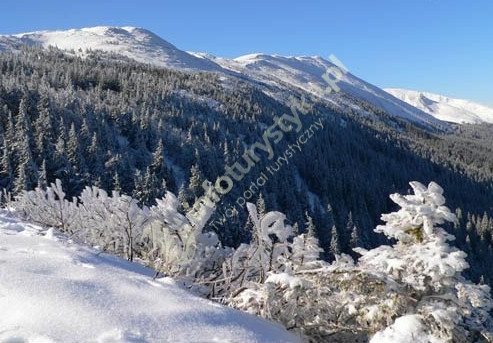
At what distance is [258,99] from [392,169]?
51.1 metres

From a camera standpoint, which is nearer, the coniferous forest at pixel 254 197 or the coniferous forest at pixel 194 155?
the coniferous forest at pixel 254 197

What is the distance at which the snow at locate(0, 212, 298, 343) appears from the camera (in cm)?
319

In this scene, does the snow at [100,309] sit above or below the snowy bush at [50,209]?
above

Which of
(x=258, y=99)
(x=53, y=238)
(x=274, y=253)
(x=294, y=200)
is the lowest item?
(x=294, y=200)

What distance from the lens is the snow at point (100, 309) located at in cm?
319

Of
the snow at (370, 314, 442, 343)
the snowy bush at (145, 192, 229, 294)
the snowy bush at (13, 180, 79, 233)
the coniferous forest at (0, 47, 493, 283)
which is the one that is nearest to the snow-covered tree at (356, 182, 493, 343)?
the snow at (370, 314, 442, 343)

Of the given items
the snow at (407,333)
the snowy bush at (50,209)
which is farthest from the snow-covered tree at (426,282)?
the snowy bush at (50,209)

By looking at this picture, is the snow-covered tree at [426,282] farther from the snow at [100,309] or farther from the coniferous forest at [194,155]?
the coniferous forest at [194,155]

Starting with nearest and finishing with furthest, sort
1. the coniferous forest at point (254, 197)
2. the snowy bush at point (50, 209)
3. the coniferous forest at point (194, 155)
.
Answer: the coniferous forest at point (254, 197) → the snowy bush at point (50, 209) → the coniferous forest at point (194, 155)

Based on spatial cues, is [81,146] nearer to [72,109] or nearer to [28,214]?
[72,109]

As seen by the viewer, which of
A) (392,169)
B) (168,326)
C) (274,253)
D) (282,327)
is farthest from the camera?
(392,169)

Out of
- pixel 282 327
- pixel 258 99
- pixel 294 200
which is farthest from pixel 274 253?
pixel 258 99

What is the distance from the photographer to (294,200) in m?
73.9

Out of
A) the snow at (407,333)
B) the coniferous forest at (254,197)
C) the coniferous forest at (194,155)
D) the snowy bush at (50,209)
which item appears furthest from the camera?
the coniferous forest at (194,155)
